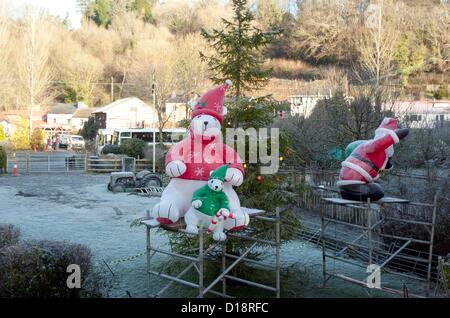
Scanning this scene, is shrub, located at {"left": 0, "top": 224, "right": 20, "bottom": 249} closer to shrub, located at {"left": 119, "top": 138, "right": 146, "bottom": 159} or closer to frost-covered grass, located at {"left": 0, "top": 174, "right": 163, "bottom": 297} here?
frost-covered grass, located at {"left": 0, "top": 174, "right": 163, "bottom": 297}

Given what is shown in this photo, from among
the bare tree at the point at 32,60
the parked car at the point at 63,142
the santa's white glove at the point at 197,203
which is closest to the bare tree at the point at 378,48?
the santa's white glove at the point at 197,203

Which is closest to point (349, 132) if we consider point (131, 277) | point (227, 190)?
point (131, 277)

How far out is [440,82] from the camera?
47.7 meters

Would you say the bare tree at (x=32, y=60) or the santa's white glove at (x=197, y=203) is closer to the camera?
the santa's white glove at (x=197, y=203)

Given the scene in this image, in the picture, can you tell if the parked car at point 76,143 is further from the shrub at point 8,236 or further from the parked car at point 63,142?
the shrub at point 8,236

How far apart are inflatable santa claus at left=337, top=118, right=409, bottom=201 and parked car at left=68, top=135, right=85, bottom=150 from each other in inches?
1531

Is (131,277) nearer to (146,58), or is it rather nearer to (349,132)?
(349,132)

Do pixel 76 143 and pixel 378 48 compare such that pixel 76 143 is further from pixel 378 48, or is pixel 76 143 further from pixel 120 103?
pixel 378 48

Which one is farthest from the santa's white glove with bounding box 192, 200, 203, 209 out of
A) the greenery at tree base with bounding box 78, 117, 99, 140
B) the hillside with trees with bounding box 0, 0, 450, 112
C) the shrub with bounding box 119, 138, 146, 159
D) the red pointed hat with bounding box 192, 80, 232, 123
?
the greenery at tree base with bounding box 78, 117, 99, 140

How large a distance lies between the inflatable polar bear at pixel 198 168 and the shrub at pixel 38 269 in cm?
153

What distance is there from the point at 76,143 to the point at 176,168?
1595 inches

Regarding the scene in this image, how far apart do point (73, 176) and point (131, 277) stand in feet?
63.0

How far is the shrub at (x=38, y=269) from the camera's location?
22.6 ft
